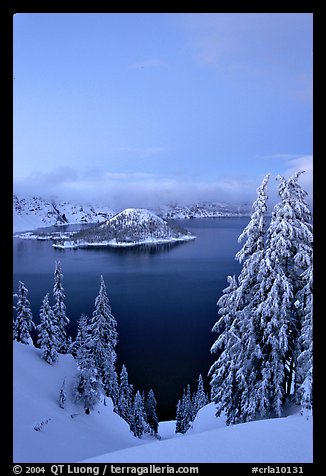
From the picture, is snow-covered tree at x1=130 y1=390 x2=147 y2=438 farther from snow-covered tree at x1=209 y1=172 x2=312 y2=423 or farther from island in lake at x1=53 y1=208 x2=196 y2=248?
island in lake at x1=53 y1=208 x2=196 y2=248

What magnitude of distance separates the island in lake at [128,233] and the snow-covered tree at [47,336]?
136 ft

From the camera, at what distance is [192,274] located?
42.5 meters

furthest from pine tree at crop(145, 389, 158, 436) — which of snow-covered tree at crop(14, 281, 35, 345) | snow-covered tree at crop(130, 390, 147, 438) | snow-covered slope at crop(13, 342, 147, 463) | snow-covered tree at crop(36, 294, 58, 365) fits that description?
snow-covered tree at crop(14, 281, 35, 345)

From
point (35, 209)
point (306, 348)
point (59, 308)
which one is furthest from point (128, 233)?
point (306, 348)

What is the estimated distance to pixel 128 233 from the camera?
95812 mm

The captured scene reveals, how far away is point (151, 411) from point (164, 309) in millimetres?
13462

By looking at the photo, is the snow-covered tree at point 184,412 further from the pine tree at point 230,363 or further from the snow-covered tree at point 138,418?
the pine tree at point 230,363

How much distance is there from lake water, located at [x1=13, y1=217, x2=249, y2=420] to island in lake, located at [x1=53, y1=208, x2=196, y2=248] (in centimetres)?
2094

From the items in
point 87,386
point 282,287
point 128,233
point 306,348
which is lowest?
point 87,386

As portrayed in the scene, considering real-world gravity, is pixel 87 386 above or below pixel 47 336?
below

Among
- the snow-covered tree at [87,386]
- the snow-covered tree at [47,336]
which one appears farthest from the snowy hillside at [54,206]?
the snow-covered tree at [87,386]

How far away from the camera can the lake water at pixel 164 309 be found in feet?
108
